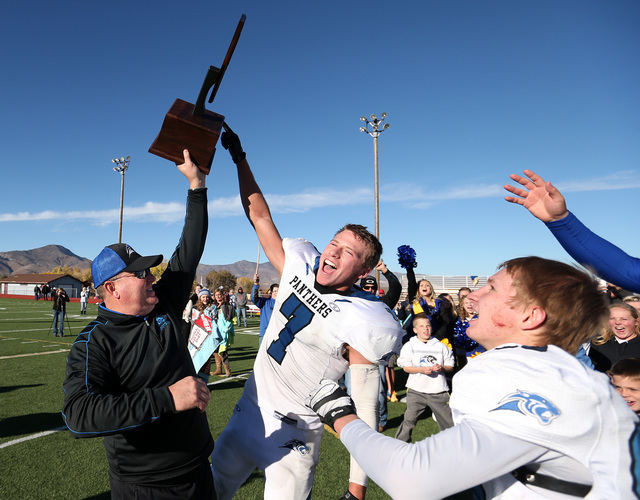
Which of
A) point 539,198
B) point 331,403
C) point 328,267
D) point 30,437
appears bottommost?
point 30,437

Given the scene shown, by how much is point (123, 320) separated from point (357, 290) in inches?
60.9

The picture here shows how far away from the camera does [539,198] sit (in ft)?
7.55

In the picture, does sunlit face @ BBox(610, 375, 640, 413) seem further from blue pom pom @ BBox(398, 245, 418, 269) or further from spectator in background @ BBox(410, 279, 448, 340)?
spectator in background @ BBox(410, 279, 448, 340)

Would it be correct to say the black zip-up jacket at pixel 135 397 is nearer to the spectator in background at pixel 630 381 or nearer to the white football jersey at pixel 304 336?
the white football jersey at pixel 304 336

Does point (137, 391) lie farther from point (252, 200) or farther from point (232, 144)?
point (232, 144)

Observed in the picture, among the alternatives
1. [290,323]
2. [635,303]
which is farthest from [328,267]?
[635,303]

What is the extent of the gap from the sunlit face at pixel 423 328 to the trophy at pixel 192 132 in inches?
181

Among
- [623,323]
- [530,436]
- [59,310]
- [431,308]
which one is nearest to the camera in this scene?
[530,436]

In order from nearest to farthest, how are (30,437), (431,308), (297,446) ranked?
(297,446) < (30,437) < (431,308)

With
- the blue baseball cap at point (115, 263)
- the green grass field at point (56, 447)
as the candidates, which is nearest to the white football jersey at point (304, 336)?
the blue baseball cap at point (115, 263)

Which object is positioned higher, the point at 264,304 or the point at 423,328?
the point at 264,304

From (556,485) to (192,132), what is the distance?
2730 millimetres

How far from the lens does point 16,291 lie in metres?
71.6

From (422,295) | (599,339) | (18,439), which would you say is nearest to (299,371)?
(599,339)
